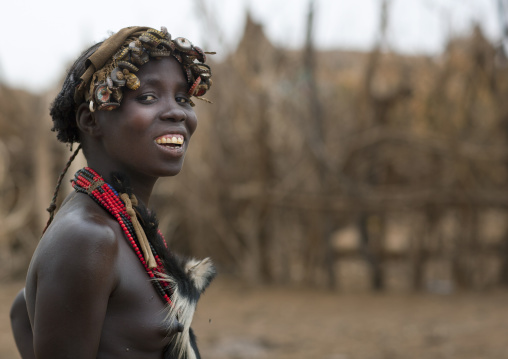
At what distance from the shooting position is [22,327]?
1.86 meters

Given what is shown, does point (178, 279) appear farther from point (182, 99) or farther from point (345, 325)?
point (345, 325)

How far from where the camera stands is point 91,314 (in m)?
1.45

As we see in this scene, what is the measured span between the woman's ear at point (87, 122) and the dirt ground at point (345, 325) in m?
3.09

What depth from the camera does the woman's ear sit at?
67.4 inches

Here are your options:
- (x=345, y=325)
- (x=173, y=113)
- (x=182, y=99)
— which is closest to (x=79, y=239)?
(x=173, y=113)

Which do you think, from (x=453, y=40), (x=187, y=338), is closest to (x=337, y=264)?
(x=453, y=40)

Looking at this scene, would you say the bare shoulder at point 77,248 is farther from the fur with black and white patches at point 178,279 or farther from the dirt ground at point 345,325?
the dirt ground at point 345,325

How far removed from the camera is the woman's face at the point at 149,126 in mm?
1673

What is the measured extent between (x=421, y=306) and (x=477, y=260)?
3.48 feet

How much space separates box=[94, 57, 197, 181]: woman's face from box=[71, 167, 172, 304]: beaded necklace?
0.25 ft

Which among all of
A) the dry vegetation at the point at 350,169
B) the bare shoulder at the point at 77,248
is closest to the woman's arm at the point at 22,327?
the bare shoulder at the point at 77,248

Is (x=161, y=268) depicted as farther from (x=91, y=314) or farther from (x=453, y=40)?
(x=453, y=40)

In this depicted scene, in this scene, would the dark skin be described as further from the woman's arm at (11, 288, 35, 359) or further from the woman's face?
the woman's arm at (11, 288, 35, 359)

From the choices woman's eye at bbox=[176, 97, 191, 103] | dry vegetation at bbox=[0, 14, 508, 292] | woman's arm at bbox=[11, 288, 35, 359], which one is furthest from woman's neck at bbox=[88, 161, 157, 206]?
dry vegetation at bbox=[0, 14, 508, 292]
